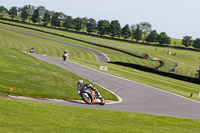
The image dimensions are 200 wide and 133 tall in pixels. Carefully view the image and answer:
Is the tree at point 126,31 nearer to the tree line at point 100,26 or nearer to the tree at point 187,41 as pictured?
the tree line at point 100,26

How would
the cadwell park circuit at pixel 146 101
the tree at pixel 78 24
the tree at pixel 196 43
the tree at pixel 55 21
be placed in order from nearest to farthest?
the cadwell park circuit at pixel 146 101 < the tree at pixel 196 43 < the tree at pixel 55 21 < the tree at pixel 78 24

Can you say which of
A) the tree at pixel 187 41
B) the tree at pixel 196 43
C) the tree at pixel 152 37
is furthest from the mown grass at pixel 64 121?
the tree at pixel 187 41

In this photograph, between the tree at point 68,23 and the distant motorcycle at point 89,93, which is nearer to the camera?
the distant motorcycle at point 89,93

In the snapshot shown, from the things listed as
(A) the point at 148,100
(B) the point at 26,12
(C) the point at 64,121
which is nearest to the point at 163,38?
(B) the point at 26,12

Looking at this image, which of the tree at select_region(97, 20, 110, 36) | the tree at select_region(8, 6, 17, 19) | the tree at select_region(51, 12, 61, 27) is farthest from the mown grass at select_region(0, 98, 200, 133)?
the tree at select_region(8, 6, 17, 19)

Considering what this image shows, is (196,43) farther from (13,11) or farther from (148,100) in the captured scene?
(148,100)

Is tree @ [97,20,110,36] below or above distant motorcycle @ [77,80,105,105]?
above

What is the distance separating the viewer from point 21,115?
9375 mm

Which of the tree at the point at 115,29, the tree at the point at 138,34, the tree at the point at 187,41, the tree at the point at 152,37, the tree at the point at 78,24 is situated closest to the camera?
the tree at the point at 152,37

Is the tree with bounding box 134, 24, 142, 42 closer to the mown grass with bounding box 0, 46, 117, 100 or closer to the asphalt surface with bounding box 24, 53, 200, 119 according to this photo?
the asphalt surface with bounding box 24, 53, 200, 119

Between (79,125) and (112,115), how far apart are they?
143 inches

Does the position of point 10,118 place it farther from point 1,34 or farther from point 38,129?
point 1,34

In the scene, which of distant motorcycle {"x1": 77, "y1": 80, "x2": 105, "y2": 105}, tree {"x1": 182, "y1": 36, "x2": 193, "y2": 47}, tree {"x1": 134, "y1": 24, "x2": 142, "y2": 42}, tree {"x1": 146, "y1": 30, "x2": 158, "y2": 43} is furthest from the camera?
tree {"x1": 182, "y1": 36, "x2": 193, "y2": 47}

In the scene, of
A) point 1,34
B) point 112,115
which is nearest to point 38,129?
point 112,115
